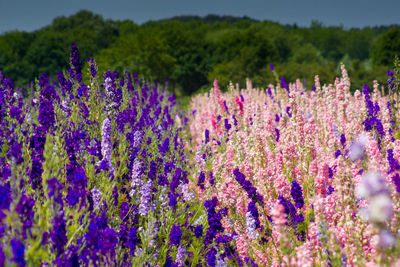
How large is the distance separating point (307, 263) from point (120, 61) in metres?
33.2

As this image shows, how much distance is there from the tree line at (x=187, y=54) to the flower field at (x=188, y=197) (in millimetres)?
11154

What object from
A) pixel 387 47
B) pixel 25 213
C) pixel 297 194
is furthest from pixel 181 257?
pixel 387 47

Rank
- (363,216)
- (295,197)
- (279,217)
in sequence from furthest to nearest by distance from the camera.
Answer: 1. (295,197)
2. (363,216)
3. (279,217)

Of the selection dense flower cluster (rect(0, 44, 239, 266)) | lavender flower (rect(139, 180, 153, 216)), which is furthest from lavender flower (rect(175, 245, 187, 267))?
lavender flower (rect(139, 180, 153, 216))

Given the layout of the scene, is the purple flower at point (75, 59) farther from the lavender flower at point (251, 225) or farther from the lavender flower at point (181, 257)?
the lavender flower at point (251, 225)

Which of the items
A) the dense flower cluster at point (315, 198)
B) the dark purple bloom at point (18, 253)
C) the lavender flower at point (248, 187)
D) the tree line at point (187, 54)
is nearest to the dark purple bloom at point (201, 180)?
the dense flower cluster at point (315, 198)

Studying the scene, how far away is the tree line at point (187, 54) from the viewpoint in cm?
2397

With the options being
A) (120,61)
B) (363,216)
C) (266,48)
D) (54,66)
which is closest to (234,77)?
(120,61)

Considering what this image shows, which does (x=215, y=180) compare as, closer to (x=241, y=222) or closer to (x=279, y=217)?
(x=241, y=222)

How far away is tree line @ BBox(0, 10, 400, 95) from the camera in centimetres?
2397

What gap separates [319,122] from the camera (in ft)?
21.1

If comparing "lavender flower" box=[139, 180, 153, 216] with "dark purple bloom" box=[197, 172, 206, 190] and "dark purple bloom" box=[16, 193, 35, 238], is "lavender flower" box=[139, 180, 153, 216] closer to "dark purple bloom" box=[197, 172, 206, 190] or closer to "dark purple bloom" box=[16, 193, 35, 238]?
"dark purple bloom" box=[197, 172, 206, 190]

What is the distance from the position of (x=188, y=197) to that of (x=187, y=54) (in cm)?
4299

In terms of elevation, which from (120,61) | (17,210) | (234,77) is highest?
(120,61)
